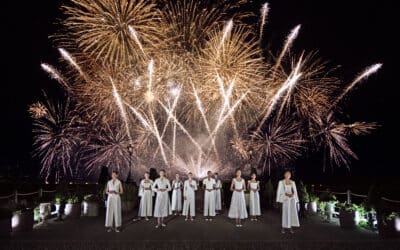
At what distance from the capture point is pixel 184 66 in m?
21.6

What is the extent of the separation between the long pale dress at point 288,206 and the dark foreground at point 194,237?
36 cm

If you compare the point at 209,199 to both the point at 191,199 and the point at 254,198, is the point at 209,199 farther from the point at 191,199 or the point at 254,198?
the point at 254,198

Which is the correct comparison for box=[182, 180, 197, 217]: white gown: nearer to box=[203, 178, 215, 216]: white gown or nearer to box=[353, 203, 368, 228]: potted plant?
box=[203, 178, 215, 216]: white gown

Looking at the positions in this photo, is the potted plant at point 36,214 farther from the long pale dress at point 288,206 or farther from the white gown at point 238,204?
the long pale dress at point 288,206

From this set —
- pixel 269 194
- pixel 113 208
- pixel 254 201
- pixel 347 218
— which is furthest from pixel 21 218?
pixel 269 194

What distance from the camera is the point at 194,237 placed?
10305 millimetres

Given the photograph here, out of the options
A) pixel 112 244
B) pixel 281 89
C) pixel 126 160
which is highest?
pixel 281 89

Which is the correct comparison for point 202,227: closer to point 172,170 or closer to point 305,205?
point 305,205

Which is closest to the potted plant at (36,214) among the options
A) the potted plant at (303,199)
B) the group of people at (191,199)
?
the group of people at (191,199)

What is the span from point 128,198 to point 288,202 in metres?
7.98

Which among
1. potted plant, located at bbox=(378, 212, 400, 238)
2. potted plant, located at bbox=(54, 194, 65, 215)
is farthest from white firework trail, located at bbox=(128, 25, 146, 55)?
potted plant, located at bbox=(378, 212, 400, 238)

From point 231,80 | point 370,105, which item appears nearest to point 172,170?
point 231,80

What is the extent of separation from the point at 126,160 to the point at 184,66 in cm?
1290

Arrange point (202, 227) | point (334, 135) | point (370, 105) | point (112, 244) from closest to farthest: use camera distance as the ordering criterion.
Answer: point (112, 244) < point (202, 227) < point (334, 135) < point (370, 105)
